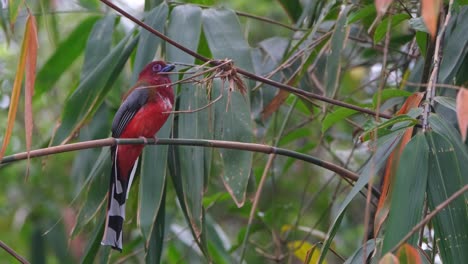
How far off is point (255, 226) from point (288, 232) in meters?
0.25

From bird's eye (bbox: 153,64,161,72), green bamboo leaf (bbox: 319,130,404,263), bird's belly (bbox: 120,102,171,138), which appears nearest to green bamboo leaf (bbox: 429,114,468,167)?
green bamboo leaf (bbox: 319,130,404,263)

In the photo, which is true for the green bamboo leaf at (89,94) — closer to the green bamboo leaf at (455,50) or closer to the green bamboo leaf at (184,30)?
the green bamboo leaf at (184,30)

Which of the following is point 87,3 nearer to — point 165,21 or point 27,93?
point 165,21

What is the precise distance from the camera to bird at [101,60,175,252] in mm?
2885

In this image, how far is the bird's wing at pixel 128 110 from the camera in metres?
3.35

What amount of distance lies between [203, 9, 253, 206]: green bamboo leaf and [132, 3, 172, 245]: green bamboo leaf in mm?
199

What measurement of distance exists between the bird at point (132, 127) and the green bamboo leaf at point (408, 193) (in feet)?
3.38

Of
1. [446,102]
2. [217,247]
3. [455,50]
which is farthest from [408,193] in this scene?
[217,247]

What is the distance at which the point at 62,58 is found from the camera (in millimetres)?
3826

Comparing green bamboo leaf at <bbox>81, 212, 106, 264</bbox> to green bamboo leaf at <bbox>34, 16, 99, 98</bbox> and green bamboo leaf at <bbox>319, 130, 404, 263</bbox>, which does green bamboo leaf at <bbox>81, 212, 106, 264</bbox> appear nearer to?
green bamboo leaf at <bbox>319, 130, 404, 263</bbox>

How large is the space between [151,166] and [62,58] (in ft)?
4.18

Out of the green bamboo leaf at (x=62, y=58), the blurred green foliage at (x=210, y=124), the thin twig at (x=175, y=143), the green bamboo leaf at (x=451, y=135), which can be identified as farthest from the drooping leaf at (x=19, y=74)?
the green bamboo leaf at (x=62, y=58)

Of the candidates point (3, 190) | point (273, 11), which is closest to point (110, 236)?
point (3, 190)

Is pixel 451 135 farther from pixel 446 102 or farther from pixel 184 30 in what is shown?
pixel 184 30
